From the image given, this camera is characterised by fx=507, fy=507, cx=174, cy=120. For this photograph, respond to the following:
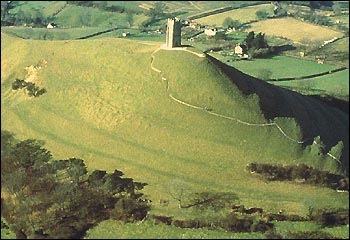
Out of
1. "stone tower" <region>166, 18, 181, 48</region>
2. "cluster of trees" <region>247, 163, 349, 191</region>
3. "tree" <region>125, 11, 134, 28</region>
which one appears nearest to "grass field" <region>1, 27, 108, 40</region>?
"tree" <region>125, 11, 134, 28</region>

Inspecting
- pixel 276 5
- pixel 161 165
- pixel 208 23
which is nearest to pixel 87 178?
pixel 161 165

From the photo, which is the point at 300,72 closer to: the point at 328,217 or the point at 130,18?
the point at 328,217

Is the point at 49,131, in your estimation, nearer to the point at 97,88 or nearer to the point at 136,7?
the point at 97,88

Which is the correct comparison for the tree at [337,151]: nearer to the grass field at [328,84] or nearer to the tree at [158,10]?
the grass field at [328,84]

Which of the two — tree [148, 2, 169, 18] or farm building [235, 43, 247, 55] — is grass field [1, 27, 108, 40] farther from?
farm building [235, 43, 247, 55]

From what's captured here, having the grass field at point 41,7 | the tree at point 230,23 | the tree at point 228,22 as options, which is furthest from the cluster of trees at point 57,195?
the grass field at point 41,7

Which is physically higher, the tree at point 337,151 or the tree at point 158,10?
the tree at point 158,10
